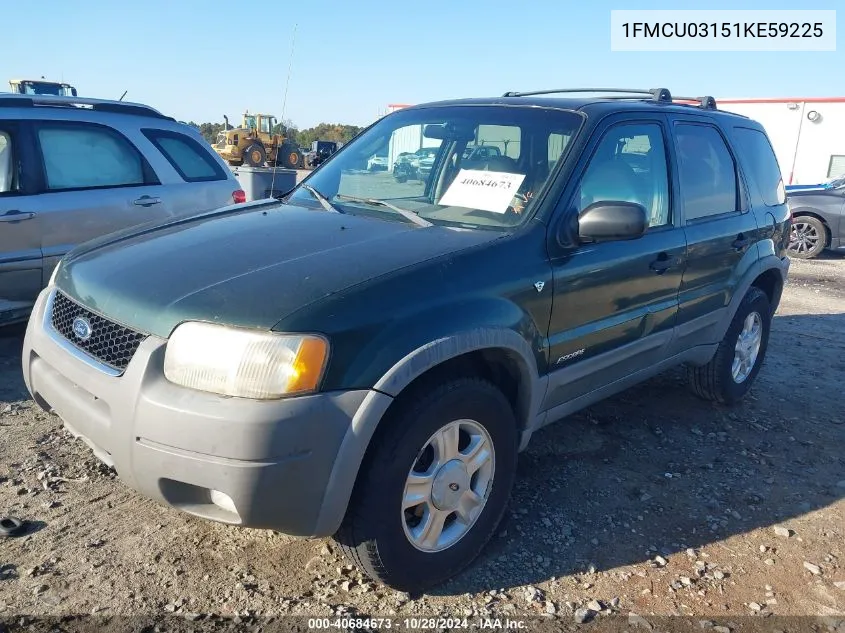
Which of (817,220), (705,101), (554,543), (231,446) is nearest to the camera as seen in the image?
(231,446)

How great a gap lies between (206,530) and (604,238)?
2.06 meters

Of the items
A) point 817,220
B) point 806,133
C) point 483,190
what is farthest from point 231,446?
point 806,133

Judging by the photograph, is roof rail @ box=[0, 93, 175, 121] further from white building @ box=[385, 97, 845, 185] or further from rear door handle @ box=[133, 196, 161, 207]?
white building @ box=[385, 97, 845, 185]

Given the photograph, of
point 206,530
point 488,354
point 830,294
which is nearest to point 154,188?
point 206,530

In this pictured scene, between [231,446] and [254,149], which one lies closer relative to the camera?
[231,446]

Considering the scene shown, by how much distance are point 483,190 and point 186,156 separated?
344cm

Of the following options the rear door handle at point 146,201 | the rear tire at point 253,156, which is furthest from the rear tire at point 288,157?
the rear door handle at point 146,201

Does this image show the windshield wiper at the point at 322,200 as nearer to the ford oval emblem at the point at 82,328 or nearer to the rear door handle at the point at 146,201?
the ford oval emblem at the point at 82,328

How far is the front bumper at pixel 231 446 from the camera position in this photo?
2045 millimetres

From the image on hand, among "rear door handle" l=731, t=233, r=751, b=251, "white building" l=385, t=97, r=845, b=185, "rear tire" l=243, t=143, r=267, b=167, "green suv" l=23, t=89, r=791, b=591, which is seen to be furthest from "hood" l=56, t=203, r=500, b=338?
A: "rear tire" l=243, t=143, r=267, b=167

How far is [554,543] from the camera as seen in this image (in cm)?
296

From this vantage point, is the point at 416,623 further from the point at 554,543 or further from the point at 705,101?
the point at 705,101

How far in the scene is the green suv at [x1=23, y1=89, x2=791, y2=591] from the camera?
2104 millimetres

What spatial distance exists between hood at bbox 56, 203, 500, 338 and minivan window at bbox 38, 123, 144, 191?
2.26 m
